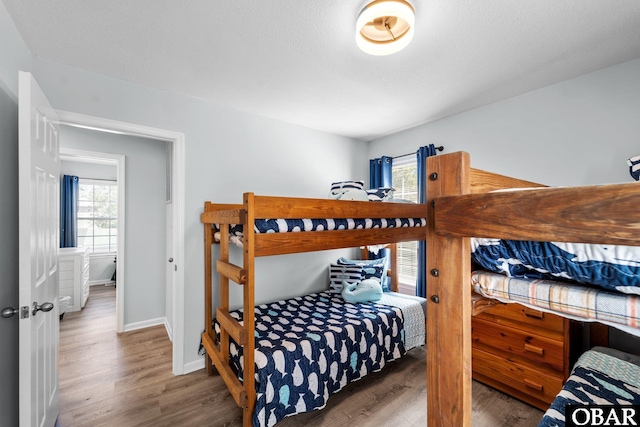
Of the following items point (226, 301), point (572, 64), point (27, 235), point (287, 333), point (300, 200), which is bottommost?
point (287, 333)

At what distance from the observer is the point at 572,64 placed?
193 centimetres

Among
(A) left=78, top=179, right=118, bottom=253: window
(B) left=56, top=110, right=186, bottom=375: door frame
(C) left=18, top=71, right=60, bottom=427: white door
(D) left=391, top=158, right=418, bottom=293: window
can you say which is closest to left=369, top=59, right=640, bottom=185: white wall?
(D) left=391, top=158, right=418, bottom=293: window

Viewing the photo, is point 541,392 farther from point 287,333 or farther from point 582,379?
point 287,333

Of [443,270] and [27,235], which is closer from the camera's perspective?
[443,270]

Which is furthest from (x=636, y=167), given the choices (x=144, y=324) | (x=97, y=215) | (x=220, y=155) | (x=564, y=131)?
(x=97, y=215)

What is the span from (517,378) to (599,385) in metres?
0.81

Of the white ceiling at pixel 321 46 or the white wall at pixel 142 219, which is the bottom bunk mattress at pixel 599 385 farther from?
the white wall at pixel 142 219

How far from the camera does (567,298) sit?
77 cm

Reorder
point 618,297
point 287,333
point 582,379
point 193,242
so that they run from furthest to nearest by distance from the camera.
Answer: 1. point 193,242
2. point 287,333
3. point 582,379
4. point 618,297

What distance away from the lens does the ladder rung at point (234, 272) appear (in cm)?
163

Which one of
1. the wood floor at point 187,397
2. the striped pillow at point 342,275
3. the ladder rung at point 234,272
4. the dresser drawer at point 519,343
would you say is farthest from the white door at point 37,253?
the dresser drawer at point 519,343

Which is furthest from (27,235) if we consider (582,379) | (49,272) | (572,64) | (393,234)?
(572,64)

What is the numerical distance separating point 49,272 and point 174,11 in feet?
5.43

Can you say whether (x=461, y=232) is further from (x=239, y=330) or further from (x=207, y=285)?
(x=207, y=285)
